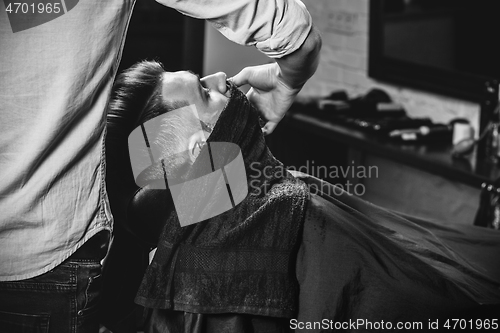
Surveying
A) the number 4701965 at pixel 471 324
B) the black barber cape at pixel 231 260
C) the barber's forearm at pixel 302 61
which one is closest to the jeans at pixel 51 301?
the black barber cape at pixel 231 260

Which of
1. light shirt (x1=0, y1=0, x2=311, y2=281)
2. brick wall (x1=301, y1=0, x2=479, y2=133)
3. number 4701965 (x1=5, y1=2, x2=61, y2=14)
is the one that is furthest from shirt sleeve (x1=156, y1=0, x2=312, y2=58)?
brick wall (x1=301, y1=0, x2=479, y2=133)

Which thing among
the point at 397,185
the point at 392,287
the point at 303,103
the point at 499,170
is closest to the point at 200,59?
the point at 303,103

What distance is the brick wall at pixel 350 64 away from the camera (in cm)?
341

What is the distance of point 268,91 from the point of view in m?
1.67

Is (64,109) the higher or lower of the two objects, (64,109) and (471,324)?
the higher

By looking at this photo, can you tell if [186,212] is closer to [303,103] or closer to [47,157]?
[47,157]

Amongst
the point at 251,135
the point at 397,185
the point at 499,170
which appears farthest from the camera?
the point at 397,185

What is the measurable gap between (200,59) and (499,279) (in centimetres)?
271

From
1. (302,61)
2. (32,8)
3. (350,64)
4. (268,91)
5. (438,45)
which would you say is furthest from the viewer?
(350,64)

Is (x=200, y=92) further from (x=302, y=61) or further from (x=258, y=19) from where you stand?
(x=258, y=19)

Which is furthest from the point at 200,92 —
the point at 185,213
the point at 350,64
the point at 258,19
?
the point at 350,64

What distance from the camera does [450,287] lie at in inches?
56.7

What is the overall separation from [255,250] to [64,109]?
1.63 feet

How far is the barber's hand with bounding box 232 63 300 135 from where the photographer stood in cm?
159
